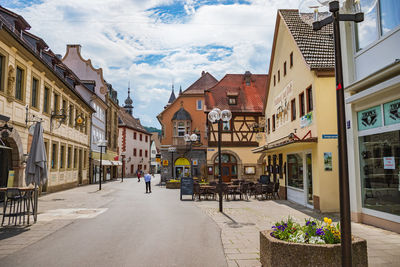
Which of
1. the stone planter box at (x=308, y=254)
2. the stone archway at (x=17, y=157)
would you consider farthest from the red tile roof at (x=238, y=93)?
the stone planter box at (x=308, y=254)

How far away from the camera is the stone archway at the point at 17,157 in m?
15.4

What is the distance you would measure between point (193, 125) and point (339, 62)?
A: 35050 mm

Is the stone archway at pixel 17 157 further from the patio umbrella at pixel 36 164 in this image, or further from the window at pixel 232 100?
the window at pixel 232 100

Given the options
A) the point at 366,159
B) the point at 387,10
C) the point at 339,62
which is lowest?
the point at 366,159

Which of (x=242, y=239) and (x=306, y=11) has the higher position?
(x=306, y=11)

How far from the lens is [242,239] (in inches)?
305

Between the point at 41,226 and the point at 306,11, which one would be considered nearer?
the point at 306,11

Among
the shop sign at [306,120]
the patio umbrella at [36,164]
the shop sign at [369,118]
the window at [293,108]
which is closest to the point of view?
the shop sign at [369,118]

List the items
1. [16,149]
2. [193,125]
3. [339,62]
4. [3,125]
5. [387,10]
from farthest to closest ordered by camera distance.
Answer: [193,125]
[16,149]
[3,125]
[387,10]
[339,62]

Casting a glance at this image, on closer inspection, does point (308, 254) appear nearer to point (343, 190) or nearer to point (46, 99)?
point (343, 190)

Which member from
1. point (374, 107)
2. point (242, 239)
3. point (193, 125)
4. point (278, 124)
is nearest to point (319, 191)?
point (374, 107)

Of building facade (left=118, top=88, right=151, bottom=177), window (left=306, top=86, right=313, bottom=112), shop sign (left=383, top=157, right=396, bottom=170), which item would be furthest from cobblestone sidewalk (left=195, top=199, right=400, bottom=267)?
building facade (left=118, top=88, right=151, bottom=177)

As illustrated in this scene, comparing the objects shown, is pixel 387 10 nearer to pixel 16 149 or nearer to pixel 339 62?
pixel 339 62

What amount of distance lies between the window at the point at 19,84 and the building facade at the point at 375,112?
14.2 m
